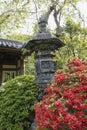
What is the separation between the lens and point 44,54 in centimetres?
765

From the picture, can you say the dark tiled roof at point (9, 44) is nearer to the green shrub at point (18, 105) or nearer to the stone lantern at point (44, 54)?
the stone lantern at point (44, 54)

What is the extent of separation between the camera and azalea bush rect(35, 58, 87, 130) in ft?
15.9

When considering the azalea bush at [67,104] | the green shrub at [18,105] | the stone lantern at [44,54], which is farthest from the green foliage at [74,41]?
the azalea bush at [67,104]

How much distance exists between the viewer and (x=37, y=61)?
25.3 feet

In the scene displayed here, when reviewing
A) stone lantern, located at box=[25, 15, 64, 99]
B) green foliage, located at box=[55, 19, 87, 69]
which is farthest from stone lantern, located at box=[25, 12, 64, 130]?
green foliage, located at box=[55, 19, 87, 69]

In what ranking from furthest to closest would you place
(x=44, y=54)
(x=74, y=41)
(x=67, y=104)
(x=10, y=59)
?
(x=10, y=59) < (x=74, y=41) < (x=44, y=54) < (x=67, y=104)

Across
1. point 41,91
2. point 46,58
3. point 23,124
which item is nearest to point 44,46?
point 46,58

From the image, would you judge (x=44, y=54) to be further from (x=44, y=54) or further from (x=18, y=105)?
Result: (x=18, y=105)

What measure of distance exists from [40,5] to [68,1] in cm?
164

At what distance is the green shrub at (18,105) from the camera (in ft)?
23.6

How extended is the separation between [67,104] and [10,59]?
324 inches

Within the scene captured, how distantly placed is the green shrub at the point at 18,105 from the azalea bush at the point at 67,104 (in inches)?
56.8

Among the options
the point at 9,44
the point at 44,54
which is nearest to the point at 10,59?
the point at 9,44

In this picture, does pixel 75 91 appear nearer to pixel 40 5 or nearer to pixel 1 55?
pixel 1 55
